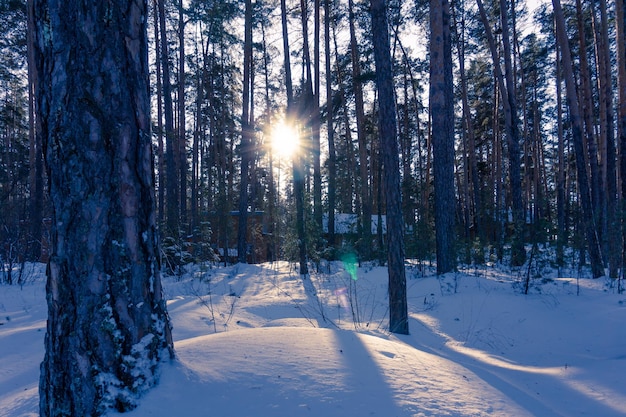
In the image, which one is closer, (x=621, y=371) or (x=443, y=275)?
(x=621, y=371)

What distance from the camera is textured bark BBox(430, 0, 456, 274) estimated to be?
26.7 feet

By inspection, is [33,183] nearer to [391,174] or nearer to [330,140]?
[330,140]

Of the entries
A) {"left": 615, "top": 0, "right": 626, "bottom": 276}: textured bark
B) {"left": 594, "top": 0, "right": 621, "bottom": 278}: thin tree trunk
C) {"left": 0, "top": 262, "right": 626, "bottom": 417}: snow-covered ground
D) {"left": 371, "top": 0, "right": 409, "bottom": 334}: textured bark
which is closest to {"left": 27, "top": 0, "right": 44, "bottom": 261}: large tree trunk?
{"left": 0, "top": 262, "right": 626, "bottom": 417}: snow-covered ground

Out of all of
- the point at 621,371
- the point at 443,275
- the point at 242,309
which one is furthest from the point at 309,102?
the point at 621,371

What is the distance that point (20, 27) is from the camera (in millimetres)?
14516

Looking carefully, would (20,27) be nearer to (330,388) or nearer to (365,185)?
(365,185)

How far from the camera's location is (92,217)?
1.46 meters

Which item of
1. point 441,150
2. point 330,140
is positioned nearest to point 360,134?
point 330,140

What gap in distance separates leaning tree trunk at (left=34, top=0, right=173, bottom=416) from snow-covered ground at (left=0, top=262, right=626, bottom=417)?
224 mm

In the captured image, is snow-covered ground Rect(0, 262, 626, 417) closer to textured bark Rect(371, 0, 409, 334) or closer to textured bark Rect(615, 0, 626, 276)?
textured bark Rect(371, 0, 409, 334)

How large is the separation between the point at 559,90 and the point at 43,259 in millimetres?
24522

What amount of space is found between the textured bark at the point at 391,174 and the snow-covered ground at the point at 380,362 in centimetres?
52

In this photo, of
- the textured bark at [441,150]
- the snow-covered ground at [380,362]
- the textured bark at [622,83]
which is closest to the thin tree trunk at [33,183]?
the snow-covered ground at [380,362]

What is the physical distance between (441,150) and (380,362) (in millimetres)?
7440
